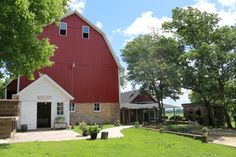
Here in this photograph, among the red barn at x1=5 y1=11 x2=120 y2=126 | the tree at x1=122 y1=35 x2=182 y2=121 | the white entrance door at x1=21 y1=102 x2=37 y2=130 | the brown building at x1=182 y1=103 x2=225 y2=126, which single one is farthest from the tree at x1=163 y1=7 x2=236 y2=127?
the white entrance door at x1=21 y1=102 x2=37 y2=130

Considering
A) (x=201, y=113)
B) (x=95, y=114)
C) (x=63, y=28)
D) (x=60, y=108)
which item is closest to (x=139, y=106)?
(x=201, y=113)

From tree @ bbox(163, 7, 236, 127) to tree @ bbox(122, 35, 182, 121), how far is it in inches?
52.8

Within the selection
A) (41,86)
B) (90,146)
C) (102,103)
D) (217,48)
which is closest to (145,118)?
(102,103)

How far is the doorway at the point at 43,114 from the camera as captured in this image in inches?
1036

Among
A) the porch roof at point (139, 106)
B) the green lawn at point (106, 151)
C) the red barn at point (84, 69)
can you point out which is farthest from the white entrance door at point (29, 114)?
the porch roof at point (139, 106)

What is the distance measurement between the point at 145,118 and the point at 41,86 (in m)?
21.0

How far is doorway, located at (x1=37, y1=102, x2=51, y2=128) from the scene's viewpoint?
1036 inches

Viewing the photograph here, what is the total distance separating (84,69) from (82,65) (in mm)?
446

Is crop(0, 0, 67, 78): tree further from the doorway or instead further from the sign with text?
the doorway

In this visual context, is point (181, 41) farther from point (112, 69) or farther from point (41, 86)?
point (41, 86)

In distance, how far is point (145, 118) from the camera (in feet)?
140

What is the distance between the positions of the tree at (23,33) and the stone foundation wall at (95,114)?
14644mm

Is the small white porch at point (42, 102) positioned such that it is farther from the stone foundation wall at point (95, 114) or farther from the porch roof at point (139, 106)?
the porch roof at point (139, 106)

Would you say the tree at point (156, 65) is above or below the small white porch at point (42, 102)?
above
